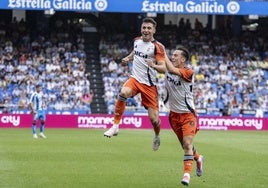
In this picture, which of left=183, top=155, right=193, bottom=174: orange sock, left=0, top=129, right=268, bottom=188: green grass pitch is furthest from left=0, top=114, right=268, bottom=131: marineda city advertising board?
left=183, top=155, right=193, bottom=174: orange sock

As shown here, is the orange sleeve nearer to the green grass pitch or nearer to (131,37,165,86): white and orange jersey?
(131,37,165,86): white and orange jersey

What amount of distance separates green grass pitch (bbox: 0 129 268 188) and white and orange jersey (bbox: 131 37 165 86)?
83.0 inches

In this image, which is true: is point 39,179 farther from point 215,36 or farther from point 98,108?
point 215,36

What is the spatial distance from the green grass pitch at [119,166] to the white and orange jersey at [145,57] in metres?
2.11

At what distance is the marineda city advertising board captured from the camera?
39.7 meters

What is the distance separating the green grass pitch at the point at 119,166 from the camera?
45.2 ft

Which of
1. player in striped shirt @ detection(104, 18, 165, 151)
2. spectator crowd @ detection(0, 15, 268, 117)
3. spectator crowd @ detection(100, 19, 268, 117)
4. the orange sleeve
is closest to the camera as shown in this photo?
the orange sleeve

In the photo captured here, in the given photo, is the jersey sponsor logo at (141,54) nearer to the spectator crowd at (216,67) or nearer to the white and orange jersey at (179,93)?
the white and orange jersey at (179,93)

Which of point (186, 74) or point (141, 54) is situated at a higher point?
point (141, 54)

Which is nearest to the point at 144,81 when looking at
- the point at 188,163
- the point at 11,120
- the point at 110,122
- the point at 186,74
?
the point at 186,74

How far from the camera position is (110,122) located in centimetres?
4019

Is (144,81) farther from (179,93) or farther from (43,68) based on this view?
(43,68)

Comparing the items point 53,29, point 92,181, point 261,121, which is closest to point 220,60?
point 261,121

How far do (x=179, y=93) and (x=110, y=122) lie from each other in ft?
87.7
